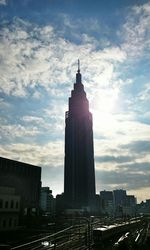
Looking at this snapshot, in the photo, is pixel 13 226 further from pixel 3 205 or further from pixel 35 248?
pixel 35 248

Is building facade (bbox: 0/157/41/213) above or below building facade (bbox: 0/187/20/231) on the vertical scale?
above

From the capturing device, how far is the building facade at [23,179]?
16350 centimetres

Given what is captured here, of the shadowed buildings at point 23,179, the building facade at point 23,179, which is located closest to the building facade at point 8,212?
the shadowed buildings at point 23,179

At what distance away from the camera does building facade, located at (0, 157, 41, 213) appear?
164 meters

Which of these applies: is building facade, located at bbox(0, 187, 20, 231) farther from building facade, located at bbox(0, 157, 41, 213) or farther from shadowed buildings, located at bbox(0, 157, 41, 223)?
building facade, located at bbox(0, 157, 41, 213)

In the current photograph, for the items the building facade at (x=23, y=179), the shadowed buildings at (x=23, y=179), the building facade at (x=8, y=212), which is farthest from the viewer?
the building facade at (x=23, y=179)

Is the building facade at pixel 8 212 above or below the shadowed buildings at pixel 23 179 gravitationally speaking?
below

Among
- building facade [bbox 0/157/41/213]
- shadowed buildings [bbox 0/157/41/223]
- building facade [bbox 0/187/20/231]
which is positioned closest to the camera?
building facade [bbox 0/187/20/231]

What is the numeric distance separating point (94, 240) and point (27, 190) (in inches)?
5128

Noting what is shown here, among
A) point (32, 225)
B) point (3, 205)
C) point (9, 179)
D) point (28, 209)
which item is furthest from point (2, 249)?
point (9, 179)

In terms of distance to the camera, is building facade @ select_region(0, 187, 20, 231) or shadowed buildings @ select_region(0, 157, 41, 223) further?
shadowed buildings @ select_region(0, 157, 41, 223)

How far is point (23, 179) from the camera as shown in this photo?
593 feet

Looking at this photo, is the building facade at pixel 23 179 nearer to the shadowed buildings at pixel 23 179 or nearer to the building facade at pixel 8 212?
the shadowed buildings at pixel 23 179

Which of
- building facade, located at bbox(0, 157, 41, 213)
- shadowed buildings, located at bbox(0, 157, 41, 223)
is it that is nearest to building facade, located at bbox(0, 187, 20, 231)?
shadowed buildings, located at bbox(0, 157, 41, 223)
